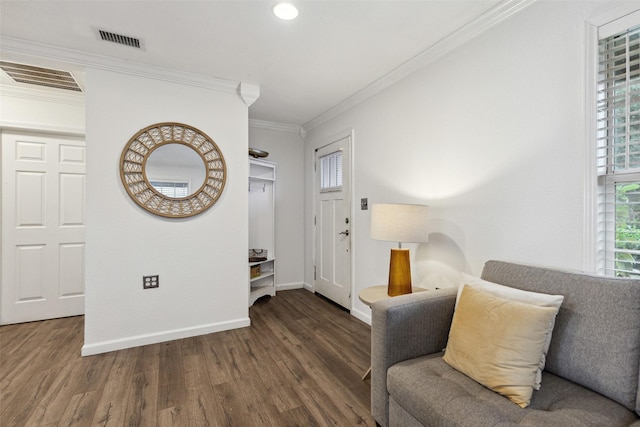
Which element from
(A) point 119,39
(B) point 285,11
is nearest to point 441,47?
(B) point 285,11

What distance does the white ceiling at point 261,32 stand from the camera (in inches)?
71.6

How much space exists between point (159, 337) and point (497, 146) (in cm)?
302

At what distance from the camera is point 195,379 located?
2.04 m

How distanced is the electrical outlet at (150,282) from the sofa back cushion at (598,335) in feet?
9.06

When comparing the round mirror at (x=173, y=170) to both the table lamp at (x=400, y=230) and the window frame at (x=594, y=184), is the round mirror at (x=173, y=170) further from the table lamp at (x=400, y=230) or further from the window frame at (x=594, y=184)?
the window frame at (x=594, y=184)

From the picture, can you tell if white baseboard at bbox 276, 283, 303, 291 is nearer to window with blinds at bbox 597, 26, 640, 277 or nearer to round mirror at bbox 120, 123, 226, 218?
round mirror at bbox 120, 123, 226, 218

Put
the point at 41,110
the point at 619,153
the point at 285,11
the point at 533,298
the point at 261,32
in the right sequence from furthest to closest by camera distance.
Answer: the point at 41,110
the point at 261,32
the point at 285,11
the point at 619,153
the point at 533,298

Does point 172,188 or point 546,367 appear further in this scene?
point 172,188

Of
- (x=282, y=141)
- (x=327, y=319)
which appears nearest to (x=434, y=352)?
(x=327, y=319)

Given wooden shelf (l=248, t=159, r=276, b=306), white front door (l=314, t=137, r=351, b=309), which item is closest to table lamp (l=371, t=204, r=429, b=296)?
white front door (l=314, t=137, r=351, b=309)

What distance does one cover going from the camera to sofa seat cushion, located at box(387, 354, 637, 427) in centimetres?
102

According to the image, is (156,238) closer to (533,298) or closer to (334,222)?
(334,222)

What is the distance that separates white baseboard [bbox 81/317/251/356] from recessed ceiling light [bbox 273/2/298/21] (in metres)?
2.59

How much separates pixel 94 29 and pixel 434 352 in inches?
116
